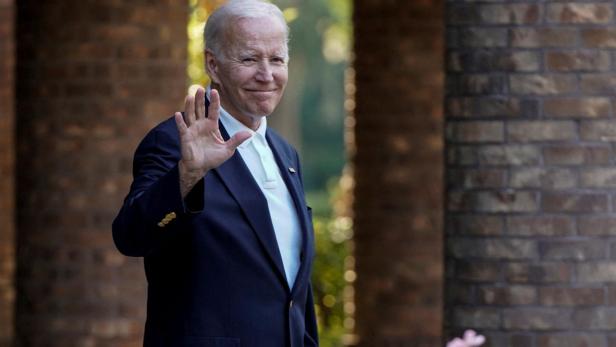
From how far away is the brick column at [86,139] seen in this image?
27.3 ft

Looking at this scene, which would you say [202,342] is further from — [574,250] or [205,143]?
[574,250]

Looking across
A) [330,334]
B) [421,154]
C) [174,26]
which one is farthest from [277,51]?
[330,334]

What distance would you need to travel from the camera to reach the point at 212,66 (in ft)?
14.2

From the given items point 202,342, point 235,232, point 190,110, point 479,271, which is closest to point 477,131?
point 479,271

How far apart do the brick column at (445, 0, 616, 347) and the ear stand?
1.51 meters

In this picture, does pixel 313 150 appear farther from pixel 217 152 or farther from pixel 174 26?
pixel 217 152

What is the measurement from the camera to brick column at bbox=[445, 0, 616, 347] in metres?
5.53

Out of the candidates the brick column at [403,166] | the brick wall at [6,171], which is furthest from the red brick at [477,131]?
the brick wall at [6,171]

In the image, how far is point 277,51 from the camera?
167 inches

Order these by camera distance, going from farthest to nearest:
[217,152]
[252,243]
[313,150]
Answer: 1. [313,150]
2. [252,243]
3. [217,152]

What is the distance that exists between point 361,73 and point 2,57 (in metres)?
2.48

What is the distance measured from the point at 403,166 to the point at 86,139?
3.01m

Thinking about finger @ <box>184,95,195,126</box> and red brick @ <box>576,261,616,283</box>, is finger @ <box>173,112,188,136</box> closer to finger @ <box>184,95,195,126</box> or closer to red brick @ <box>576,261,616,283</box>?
finger @ <box>184,95,195,126</box>

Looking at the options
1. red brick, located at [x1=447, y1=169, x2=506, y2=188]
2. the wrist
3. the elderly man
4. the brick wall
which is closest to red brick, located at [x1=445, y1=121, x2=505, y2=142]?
red brick, located at [x1=447, y1=169, x2=506, y2=188]
